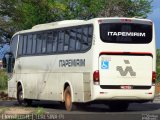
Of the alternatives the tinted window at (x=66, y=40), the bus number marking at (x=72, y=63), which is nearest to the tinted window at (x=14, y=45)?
the bus number marking at (x=72, y=63)

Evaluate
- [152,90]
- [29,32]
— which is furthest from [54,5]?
[152,90]

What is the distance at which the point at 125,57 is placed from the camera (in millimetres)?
22344

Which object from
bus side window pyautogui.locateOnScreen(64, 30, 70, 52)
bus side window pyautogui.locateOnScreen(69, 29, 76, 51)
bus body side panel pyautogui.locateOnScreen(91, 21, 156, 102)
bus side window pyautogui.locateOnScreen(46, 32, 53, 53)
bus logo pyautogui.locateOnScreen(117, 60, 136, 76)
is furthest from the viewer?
bus side window pyautogui.locateOnScreen(46, 32, 53, 53)

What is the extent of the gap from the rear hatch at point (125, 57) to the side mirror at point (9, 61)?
832cm

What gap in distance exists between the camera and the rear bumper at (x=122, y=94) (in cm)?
2189

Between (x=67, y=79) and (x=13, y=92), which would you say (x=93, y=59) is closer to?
(x=67, y=79)

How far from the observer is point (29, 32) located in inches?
1101

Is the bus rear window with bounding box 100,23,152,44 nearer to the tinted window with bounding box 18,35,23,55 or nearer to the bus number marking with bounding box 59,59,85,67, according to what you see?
the bus number marking with bounding box 59,59,85,67

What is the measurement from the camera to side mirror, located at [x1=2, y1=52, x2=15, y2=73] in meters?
29.6

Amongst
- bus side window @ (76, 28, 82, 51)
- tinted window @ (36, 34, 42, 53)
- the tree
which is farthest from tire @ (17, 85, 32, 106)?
the tree

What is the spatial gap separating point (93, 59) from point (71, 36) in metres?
2.27

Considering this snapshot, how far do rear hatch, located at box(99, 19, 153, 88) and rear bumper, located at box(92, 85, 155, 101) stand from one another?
221 mm

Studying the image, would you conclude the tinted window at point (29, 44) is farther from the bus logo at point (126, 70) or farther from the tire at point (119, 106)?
the bus logo at point (126, 70)

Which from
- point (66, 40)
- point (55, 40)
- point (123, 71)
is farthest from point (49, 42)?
point (123, 71)
